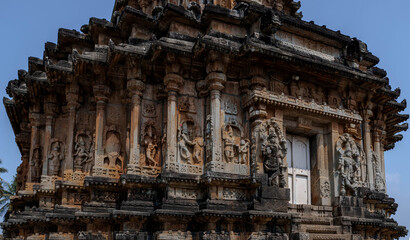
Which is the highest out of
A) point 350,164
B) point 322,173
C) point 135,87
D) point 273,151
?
point 135,87

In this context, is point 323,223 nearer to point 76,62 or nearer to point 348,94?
point 348,94

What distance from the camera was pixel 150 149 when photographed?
1296cm

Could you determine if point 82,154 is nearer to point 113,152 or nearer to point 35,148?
point 113,152

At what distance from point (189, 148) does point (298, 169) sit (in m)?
3.71

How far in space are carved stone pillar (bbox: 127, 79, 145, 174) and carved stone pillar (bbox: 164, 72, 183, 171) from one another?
2.92ft

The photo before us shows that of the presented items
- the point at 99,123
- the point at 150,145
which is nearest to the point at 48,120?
the point at 99,123

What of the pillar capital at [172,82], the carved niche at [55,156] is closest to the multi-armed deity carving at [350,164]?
the pillar capital at [172,82]

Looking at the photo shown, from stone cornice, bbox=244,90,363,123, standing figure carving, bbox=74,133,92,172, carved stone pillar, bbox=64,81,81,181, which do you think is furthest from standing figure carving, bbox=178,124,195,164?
carved stone pillar, bbox=64,81,81,181

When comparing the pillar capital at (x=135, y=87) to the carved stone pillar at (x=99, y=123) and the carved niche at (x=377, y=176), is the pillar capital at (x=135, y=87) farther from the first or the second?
the carved niche at (x=377, y=176)

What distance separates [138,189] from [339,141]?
6.45 m

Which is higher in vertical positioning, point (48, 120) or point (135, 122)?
point (48, 120)

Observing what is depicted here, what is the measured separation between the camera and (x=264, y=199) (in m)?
12.0

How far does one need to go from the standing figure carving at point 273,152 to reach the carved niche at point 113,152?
4329mm

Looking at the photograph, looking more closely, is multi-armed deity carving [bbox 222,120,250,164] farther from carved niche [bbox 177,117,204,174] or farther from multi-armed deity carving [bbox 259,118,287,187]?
carved niche [bbox 177,117,204,174]
